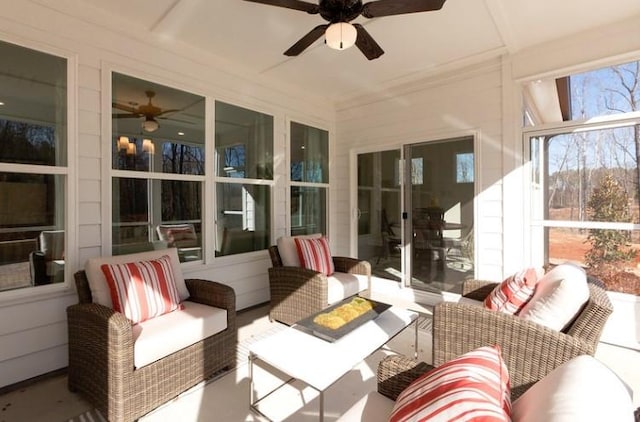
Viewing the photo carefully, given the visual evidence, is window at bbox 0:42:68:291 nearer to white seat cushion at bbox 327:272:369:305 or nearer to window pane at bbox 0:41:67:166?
window pane at bbox 0:41:67:166

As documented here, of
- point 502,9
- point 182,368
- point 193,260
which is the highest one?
point 502,9

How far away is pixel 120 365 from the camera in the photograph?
1.77m

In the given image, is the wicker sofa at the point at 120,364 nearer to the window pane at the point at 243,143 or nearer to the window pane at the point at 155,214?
the window pane at the point at 155,214

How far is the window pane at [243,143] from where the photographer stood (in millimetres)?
3547

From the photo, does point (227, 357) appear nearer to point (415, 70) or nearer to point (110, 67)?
point (110, 67)

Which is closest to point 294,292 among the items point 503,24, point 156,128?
point 156,128

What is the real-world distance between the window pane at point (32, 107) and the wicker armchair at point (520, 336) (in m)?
3.02

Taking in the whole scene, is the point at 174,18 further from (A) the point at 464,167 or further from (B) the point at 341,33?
(A) the point at 464,167

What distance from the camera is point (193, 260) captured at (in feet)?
10.8

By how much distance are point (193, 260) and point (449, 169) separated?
3.12m

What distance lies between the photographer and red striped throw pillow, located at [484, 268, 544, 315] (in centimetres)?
201

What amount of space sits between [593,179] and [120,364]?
13.3 ft

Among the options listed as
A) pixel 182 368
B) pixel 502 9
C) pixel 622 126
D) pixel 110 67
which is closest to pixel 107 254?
pixel 182 368

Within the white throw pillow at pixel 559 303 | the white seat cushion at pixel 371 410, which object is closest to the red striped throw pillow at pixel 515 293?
the white throw pillow at pixel 559 303
